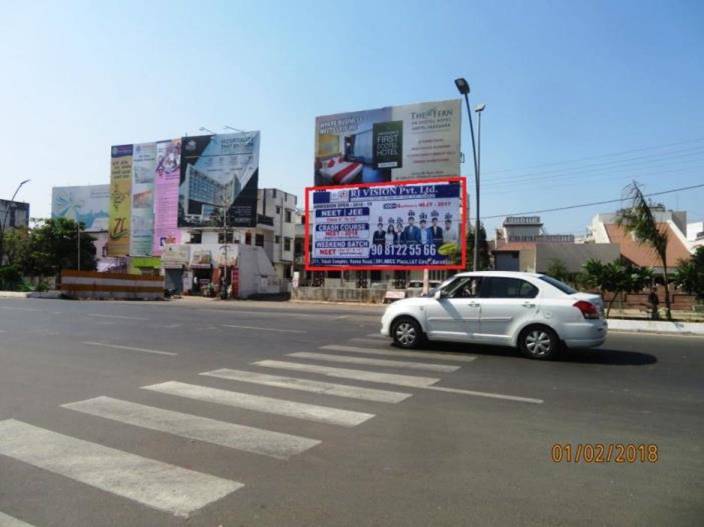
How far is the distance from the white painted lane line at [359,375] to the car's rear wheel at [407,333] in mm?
2623

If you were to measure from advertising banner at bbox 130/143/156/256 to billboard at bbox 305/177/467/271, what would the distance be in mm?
30945

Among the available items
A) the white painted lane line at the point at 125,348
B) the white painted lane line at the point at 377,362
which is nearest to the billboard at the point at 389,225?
the white painted lane line at the point at 377,362

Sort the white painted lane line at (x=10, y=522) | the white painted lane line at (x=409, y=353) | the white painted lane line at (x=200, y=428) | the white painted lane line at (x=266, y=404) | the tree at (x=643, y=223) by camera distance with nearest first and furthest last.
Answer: the white painted lane line at (x=10, y=522)
the white painted lane line at (x=200, y=428)
the white painted lane line at (x=266, y=404)
the white painted lane line at (x=409, y=353)
the tree at (x=643, y=223)

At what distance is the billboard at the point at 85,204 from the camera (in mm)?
65750

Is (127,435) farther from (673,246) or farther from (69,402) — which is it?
(673,246)

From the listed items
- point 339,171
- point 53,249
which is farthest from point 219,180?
point 53,249

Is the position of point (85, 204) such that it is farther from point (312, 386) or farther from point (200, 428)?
point (200, 428)

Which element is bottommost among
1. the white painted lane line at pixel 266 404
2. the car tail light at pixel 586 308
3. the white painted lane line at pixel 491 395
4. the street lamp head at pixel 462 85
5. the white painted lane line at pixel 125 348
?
the white painted lane line at pixel 125 348

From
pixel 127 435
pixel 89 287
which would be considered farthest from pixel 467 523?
pixel 89 287

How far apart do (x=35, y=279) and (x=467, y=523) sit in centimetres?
6308

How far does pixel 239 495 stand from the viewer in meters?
3.62
